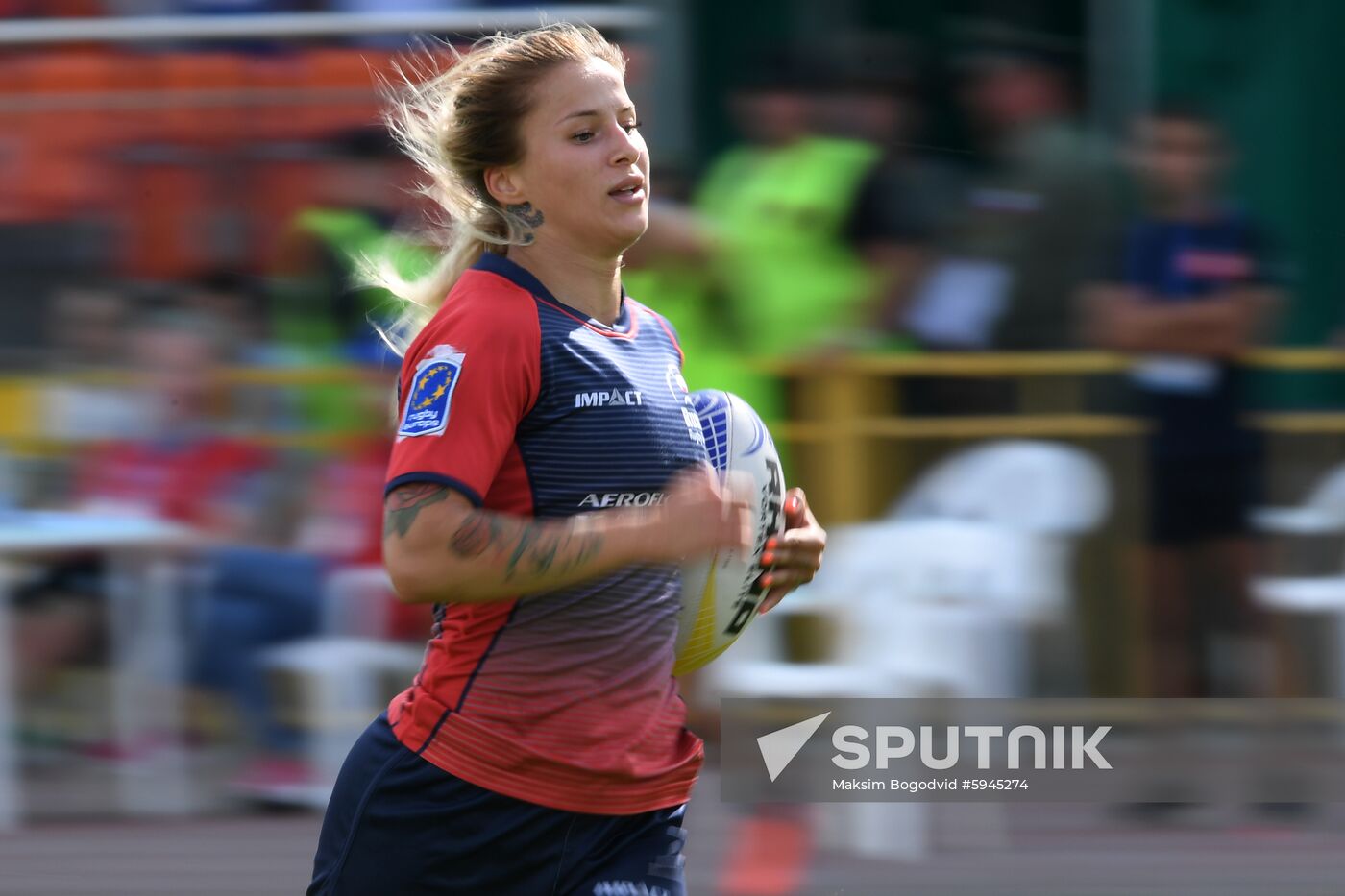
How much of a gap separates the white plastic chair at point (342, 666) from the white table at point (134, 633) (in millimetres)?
340

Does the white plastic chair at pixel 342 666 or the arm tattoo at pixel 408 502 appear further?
the white plastic chair at pixel 342 666

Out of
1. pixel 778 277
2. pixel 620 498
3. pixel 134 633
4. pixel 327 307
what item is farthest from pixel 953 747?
pixel 620 498

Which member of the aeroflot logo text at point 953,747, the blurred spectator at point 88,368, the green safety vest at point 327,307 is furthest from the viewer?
the blurred spectator at point 88,368

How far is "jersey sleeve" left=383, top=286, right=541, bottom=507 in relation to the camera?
237cm

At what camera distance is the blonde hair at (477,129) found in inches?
103

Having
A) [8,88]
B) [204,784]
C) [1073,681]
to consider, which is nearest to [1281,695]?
[1073,681]

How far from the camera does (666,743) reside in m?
2.62

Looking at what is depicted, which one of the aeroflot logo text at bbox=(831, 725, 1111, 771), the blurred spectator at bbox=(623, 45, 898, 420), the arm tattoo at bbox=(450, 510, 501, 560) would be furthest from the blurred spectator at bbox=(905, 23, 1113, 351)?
the arm tattoo at bbox=(450, 510, 501, 560)

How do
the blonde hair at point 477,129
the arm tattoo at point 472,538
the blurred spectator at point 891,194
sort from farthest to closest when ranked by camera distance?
1. the blurred spectator at point 891,194
2. the blonde hair at point 477,129
3. the arm tattoo at point 472,538

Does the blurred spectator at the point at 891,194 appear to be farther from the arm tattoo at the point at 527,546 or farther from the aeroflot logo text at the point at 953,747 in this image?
the arm tattoo at the point at 527,546

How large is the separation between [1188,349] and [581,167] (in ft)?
10.3

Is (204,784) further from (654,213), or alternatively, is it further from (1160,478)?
(1160,478)

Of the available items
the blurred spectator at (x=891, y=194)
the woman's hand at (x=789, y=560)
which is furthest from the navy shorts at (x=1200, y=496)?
the woman's hand at (x=789, y=560)

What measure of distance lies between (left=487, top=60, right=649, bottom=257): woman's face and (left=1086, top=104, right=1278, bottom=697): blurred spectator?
10.1 feet
